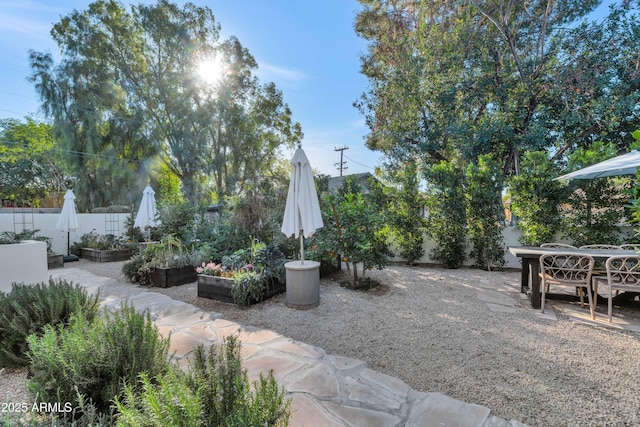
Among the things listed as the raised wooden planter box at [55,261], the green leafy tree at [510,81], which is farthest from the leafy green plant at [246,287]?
the green leafy tree at [510,81]

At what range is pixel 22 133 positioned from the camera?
1852 cm

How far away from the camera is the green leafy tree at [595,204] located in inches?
222

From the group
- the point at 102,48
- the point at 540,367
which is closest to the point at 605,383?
the point at 540,367

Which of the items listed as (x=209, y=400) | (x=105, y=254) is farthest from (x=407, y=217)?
(x=105, y=254)

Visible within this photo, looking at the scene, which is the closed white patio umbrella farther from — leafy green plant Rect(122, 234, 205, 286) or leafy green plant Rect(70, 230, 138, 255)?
leafy green plant Rect(122, 234, 205, 286)

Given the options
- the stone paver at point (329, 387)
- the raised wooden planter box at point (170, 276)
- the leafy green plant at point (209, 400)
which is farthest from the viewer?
the raised wooden planter box at point (170, 276)

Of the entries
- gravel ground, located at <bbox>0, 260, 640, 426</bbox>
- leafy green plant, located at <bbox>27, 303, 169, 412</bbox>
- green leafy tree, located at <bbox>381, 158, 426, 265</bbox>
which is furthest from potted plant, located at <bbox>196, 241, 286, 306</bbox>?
green leafy tree, located at <bbox>381, 158, 426, 265</bbox>

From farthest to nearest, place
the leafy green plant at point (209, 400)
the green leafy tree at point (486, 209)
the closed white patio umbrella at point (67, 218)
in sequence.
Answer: the closed white patio umbrella at point (67, 218) < the green leafy tree at point (486, 209) < the leafy green plant at point (209, 400)

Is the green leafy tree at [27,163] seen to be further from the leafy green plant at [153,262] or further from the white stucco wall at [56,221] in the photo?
the leafy green plant at [153,262]

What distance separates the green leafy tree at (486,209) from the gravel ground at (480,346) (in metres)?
1.88

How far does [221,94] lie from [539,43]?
1486cm

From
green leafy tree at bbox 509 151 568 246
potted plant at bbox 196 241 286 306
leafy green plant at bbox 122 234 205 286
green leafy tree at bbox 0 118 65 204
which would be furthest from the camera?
green leafy tree at bbox 0 118 65 204

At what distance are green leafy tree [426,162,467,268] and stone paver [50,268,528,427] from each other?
543cm

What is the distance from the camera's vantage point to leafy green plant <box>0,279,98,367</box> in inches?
90.1
